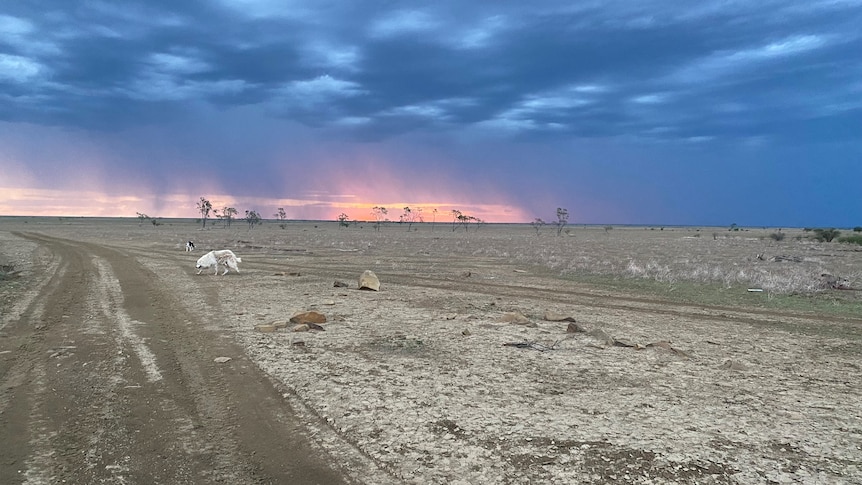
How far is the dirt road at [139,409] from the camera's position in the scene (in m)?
4.68

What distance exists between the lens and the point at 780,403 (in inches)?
263

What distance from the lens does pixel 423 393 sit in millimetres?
6859

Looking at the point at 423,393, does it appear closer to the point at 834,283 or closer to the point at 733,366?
the point at 733,366

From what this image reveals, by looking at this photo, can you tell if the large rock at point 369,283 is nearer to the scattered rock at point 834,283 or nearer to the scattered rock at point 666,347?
the scattered rock at point 666,347

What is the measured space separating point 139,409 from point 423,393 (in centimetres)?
352

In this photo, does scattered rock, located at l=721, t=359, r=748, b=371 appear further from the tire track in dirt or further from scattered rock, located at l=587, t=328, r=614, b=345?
the tire track in dirt

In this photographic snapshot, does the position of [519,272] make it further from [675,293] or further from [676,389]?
[676,389]

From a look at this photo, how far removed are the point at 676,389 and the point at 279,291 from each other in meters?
12.9

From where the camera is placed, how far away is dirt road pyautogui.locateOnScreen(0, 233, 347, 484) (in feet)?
15.3

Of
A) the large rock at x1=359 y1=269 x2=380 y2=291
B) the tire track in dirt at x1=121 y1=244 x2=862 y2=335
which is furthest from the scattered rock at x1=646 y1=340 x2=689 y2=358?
the large rock at x1=359 y1=269 x2=380 y2=291

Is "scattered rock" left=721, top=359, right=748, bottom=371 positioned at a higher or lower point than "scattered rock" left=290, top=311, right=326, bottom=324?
lower

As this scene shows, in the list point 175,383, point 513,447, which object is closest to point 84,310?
point 175,383

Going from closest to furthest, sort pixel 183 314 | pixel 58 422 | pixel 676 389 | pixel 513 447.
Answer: pixel 513 447 < pixel 58 422 < pixel 676 389 < pixel 183 314

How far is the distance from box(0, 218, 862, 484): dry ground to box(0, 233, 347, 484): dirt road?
1.1 inches
